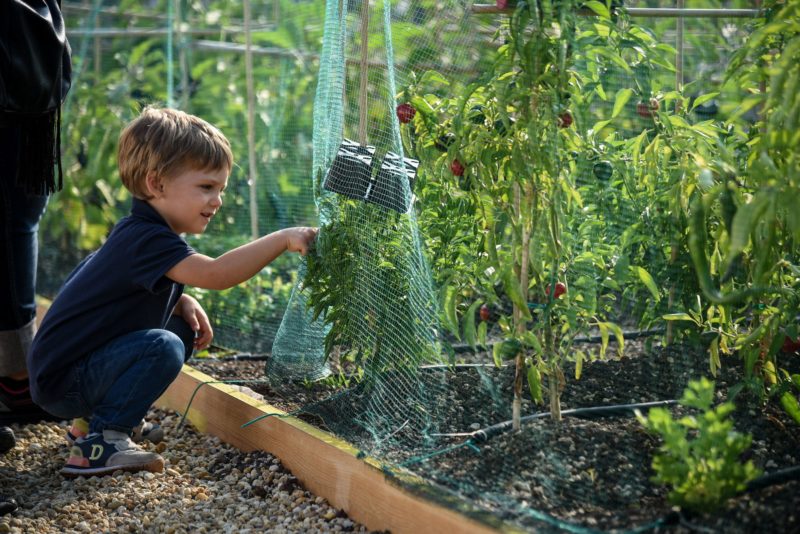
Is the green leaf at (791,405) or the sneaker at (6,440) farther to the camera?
the sneaker at (6,440)

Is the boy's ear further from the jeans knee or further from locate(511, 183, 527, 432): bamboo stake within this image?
locate(511, 183, 527, 432): bamboo stake

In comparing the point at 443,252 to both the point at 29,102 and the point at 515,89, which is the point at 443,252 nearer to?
the point at 515,89

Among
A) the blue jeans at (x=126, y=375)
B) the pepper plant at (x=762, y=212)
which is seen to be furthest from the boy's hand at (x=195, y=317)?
the pepper plant at (x=762, y=212)

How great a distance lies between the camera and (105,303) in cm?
287

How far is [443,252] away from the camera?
268 cm

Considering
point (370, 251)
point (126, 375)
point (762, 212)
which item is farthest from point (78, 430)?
point (762, 212)

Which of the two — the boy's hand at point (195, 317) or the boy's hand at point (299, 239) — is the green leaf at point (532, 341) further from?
the boy's hand at point (195, 317)

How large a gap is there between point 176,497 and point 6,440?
31.7 inches

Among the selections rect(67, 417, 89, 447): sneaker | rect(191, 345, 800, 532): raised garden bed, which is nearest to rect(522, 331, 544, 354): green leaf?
rect(191, 345, 800, 532): raised garden bed

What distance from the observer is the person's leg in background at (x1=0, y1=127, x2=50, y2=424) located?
3.11 meters

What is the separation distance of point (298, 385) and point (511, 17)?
1.49m

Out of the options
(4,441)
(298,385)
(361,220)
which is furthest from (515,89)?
(4,441)

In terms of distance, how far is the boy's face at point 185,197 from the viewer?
9.53ft

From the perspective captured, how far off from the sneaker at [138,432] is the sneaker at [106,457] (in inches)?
10.1
